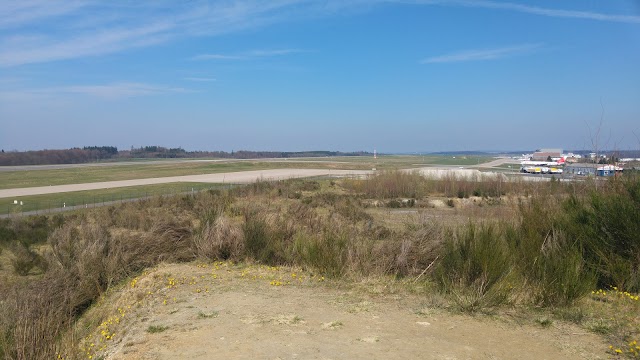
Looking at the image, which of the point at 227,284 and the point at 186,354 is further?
the point at 227,284

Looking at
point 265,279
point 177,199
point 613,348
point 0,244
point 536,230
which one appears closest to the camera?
point 613,348

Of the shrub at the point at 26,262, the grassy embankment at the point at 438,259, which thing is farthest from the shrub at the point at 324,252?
the shrub at the point at 26,262

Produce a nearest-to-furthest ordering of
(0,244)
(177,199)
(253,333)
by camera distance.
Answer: (253,333) → (0,244) → (177,199)

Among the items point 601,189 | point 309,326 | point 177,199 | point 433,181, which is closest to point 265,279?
point 309,326

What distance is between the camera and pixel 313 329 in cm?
683

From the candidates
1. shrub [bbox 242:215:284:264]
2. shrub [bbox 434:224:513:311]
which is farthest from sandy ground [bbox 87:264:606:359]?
shrub [bbox 242:215:284:264]

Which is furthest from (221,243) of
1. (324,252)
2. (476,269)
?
(476,269)

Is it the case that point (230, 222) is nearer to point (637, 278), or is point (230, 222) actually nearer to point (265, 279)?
point (265, 279)

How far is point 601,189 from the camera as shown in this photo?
10828 millimetres

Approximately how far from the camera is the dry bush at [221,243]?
12648 mm

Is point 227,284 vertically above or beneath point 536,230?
beneath

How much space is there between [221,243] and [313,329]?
6.29m

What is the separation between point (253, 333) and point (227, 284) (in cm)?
348

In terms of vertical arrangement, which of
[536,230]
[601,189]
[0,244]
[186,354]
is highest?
[601,189]
